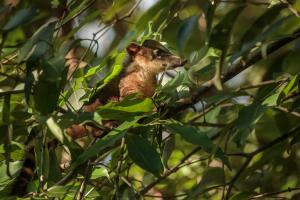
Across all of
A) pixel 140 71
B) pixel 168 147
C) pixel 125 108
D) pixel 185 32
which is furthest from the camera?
pixel 140 71

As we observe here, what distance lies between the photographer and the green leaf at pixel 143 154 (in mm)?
1412

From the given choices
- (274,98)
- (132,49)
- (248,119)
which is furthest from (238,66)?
(132,49)

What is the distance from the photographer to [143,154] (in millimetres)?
1442

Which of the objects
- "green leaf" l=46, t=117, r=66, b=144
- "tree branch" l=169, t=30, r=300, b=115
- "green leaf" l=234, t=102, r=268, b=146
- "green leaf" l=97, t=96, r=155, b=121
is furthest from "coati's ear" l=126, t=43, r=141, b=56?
"green leaf" l=46, t=117, r=66, b=144

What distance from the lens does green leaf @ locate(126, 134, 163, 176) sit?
1412mm

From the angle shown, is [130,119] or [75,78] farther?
[75,78]

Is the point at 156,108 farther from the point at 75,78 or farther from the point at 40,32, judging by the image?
the point at 40,32

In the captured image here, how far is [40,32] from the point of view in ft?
4.50

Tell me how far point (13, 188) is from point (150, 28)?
0.61 m

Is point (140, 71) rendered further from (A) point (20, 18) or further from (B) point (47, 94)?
(A) point (20, 18)

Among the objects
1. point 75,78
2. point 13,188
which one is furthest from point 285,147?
point 13,188

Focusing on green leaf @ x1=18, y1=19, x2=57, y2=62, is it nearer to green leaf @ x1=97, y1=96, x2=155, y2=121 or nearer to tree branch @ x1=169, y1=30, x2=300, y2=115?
green leaf @ x1=97, y1=96, x2=155, y2=121

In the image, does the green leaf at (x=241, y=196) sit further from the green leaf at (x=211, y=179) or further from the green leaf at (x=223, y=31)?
the green leaf at (x=223, y=31)

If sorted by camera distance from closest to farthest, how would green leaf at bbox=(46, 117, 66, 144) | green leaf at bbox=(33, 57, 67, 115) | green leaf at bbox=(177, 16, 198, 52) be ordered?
1. green leaf at bbox=(177, 16, 198, 52)
2. green leaf at bbox=(46, 117, 66, 144)
3. green leaf at bbox=(33, 57, 67, 115)
